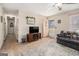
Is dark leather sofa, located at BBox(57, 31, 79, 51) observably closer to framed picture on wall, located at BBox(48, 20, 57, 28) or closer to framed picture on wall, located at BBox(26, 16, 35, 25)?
framed picture on wall, located at BBox(48, 20, 57, 28)

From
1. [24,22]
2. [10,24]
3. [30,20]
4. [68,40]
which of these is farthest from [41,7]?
[68,40]

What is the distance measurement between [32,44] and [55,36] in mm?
470

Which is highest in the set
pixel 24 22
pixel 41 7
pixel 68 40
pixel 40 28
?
pixel 41 7

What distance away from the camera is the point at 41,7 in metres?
2.06

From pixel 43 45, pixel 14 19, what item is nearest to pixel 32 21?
pixel 14 19

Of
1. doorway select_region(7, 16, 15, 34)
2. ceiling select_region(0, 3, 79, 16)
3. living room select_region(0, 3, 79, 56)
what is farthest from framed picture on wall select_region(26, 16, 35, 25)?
doorway select_region(7, 16, 15, 34)

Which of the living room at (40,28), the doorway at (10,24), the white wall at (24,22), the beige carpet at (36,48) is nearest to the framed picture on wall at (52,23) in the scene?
the living room at (40,28)

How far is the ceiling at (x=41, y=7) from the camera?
1.99m

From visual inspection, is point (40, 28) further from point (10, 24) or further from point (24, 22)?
point (10, 24)

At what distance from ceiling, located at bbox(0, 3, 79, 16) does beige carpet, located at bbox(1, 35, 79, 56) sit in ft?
1.77

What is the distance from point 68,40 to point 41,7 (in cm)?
79

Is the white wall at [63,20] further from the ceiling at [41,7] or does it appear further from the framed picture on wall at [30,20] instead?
the framed picture on wall at [30,20]

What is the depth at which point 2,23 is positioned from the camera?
2.07m

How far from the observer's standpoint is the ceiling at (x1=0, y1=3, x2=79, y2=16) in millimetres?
1987
